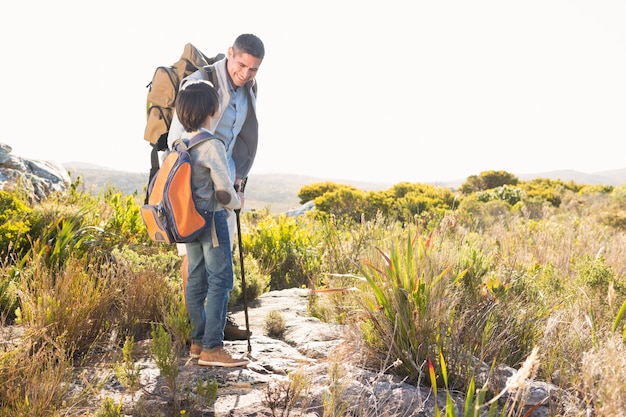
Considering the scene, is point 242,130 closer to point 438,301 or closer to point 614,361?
point 438,301

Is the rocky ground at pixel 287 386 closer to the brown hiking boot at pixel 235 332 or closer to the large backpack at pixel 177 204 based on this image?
the brown hiking boot at pixel 235 332

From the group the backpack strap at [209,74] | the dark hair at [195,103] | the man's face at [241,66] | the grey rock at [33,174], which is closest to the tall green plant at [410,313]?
the dark hair at [195,103]

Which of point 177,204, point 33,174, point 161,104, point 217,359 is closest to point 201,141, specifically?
point 177,204

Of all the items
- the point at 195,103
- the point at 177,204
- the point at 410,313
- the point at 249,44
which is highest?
the point at 249,44

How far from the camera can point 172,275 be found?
5160 millimetres

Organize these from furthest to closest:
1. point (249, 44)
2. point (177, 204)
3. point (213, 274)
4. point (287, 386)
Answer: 1. point (249, 44)
2. point (213, 274)
3. point (177, 204)
4. point (287, 386)

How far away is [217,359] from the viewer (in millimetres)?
3242

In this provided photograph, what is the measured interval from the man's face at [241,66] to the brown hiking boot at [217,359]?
1801mm

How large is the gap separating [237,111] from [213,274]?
4.07ft

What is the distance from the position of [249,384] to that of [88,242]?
3.07m

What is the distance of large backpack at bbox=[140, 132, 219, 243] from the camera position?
308 cm

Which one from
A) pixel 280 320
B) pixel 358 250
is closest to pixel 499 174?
pixel 358 250

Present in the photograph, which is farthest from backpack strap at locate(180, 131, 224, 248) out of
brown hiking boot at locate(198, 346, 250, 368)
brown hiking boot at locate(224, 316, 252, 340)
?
brown hiking boot at locate(224, 316, 252, 340)

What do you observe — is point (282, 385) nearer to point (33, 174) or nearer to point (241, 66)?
point (241, 66)
